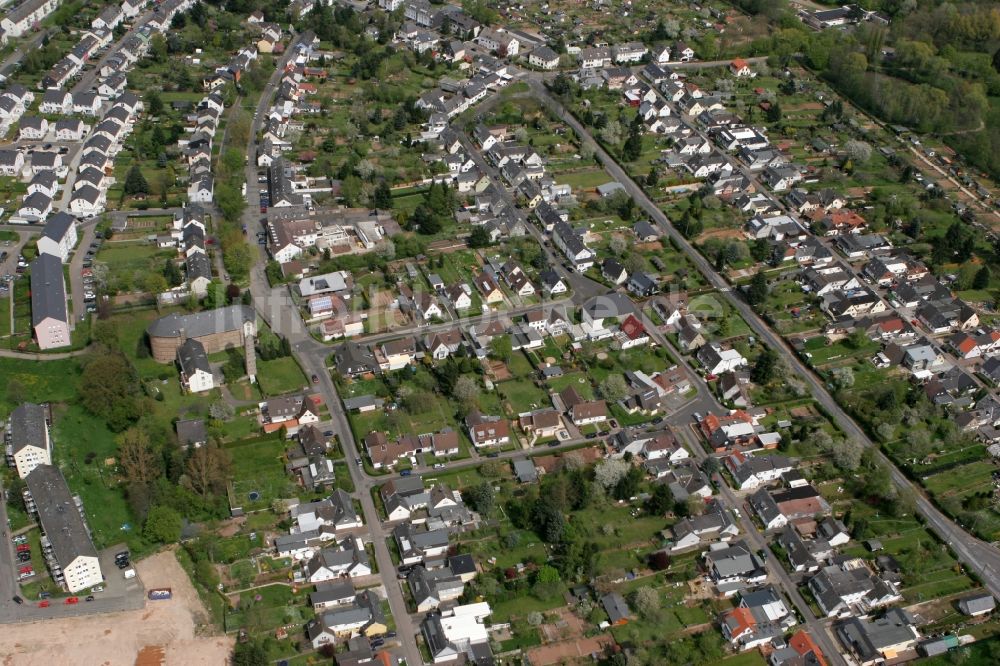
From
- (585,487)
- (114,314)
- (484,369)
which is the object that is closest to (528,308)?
(484,369)

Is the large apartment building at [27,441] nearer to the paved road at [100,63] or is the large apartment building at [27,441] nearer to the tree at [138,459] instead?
the tree at [138,459]

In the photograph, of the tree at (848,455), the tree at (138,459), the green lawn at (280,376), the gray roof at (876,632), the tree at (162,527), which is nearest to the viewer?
the gray roof at (876,632)

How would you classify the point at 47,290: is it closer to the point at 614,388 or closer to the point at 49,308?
the point at 49,308

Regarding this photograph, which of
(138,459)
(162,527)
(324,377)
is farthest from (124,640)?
(324,377)

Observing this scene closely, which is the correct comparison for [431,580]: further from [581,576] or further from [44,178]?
[44,178]

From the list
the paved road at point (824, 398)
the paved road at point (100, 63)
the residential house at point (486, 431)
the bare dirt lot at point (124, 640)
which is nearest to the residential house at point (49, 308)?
the bare dirt lot at point (124, 640)
